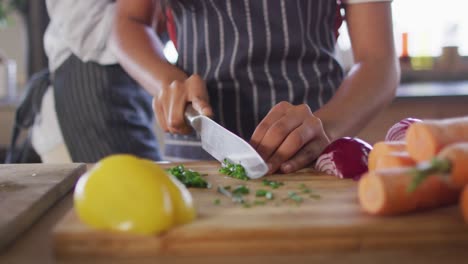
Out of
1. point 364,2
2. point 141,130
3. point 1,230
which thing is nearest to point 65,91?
point 141,130

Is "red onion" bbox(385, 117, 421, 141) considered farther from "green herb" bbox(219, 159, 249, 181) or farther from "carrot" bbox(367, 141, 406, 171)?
"green herb" bbox(219, 159, 249, 181)

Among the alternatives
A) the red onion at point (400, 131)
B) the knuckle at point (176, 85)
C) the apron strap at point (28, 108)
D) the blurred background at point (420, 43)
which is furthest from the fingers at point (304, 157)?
the blurred background at point (420, 43)

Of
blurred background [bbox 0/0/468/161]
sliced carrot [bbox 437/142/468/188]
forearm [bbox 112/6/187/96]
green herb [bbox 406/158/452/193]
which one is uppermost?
forearm [bbox 112/6/187/96]

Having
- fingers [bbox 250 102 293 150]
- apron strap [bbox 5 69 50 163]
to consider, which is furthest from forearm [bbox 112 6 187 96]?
apron strap [bbox 5 69 50 163]

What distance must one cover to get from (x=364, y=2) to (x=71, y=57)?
75 cm

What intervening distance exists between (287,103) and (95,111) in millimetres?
676

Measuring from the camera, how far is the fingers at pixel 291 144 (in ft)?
2.95

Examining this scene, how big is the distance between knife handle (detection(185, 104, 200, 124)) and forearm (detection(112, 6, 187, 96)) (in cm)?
10

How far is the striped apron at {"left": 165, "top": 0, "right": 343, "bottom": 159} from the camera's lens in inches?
45.4

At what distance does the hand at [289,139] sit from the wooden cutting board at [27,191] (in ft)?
0.93

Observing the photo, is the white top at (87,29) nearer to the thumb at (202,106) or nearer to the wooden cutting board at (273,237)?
the thumb at (202,106)

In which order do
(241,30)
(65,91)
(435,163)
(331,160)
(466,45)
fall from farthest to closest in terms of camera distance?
(466,45) → (65,91) → (241,30) → (331,160) → (435,163)

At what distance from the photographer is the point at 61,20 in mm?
1538

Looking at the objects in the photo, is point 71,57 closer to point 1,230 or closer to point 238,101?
point 238,101
